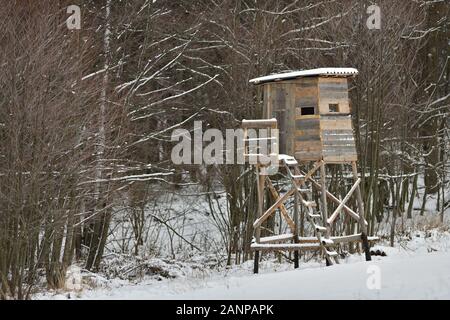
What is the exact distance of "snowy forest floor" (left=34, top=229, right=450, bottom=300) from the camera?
10.1 m

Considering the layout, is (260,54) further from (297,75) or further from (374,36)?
(297,75)

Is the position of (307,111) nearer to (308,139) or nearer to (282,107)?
(282,107)

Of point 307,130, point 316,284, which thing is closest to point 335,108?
point 307,130

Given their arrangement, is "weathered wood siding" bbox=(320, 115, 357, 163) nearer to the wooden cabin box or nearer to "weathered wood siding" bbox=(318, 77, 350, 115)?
the wooden cabin box

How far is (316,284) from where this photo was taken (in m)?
11.3

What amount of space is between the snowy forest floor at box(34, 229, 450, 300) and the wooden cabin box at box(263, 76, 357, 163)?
2755mm

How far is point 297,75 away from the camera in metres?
16.2

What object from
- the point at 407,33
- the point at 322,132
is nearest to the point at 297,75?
the point at 322,132

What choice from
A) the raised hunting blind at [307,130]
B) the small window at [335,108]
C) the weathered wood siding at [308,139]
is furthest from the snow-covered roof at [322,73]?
the weathered wood siding at [308,139]

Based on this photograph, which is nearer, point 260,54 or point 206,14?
point 260,54

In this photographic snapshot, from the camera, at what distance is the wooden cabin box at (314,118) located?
641 inches

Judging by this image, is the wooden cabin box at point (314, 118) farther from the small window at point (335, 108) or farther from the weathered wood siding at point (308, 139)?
the small window at point (335, 108)
